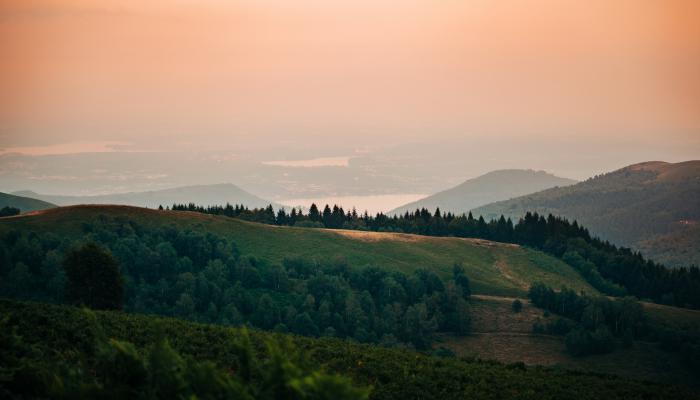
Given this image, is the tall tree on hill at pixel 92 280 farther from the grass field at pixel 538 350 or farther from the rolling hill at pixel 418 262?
the grass field at pixel 538 350

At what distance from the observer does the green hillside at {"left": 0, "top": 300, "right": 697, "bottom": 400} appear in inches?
2271

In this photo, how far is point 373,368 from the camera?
6438 centimetres

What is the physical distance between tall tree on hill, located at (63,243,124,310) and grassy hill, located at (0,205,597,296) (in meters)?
53.6

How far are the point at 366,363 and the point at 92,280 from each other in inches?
1982

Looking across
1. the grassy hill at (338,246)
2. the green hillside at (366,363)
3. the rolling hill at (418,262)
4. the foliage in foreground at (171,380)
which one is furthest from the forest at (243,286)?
the foliage in foreground at (171,380)

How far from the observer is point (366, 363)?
6594 cm

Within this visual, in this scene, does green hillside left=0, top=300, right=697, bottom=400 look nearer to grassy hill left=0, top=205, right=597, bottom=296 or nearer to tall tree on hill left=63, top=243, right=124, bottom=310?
tall tree on hill left=63, top=243, right=124, bottom=310

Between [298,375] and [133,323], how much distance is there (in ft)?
139

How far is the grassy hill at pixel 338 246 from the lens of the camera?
160 meters

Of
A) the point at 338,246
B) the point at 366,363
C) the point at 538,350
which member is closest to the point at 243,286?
the point at 338,246

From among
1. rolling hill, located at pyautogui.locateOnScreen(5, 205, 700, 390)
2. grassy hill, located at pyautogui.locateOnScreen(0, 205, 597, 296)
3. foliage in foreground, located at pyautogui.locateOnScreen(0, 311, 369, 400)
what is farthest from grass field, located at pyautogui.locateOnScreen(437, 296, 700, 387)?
foliage in foreground, located at pyautogui.locateOnScreen(0, 311, 369, 400)

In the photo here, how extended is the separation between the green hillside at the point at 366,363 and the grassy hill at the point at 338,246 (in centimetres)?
9088

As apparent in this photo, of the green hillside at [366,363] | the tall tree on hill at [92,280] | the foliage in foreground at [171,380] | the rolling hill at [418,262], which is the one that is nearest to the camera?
the foliage in foreground at [171,380]

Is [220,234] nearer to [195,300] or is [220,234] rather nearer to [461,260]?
[195,300]
